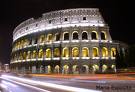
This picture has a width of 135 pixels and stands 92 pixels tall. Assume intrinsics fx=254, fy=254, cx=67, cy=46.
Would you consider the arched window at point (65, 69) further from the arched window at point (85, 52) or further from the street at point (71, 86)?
the street at point (71, 86)

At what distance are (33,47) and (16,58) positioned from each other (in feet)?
39.0

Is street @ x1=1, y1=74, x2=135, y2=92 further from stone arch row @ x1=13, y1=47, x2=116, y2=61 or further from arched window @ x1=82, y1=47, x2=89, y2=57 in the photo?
arched window @ x1=82, y1=47, x2=89, y2=57

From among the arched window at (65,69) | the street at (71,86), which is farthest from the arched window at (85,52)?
the street at (71,86)

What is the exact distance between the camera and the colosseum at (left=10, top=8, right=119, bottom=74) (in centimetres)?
5650

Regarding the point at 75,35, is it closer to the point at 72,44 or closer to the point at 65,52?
the point at 72,44

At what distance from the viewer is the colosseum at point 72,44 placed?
56500 millimetres

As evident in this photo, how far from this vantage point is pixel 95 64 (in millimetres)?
56188

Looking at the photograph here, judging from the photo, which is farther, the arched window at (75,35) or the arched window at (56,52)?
the arched window at (75,35)

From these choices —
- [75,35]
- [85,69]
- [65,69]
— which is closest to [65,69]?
[65,69]

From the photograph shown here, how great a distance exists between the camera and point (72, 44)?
2259 inches

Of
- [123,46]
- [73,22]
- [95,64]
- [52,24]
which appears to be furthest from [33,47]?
[123,46]

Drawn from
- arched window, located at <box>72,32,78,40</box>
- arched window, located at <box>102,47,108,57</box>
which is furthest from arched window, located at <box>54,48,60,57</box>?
arched window, located at <box>102,47,108,57</box>

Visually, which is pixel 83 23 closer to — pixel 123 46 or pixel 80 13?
pixel 80 13

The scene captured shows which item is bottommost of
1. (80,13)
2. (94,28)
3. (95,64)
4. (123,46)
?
(95,64)
